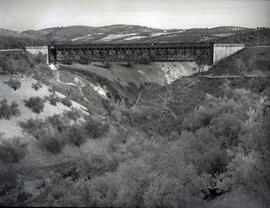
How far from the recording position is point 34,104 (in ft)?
72.6

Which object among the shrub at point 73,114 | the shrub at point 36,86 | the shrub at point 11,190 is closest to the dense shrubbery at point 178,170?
the shrub at point 11,190

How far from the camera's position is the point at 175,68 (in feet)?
211

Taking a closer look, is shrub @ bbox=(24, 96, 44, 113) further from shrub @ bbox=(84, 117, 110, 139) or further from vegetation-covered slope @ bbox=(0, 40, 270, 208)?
shrub @ bbox=(84, 117, 110, 139)

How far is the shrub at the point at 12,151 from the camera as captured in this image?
15594mm

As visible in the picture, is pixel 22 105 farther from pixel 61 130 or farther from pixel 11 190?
pixel 11 190

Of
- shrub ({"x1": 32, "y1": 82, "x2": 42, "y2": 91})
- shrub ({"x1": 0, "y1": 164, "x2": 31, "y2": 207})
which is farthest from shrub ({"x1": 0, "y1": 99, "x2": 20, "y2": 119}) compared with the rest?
shrub ({"x1": 0, "y1": 164, "x2": 31, "y2": 207})

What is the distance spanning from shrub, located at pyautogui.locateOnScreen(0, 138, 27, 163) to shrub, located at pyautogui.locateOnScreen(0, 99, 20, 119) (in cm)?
267

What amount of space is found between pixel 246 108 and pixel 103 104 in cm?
1875

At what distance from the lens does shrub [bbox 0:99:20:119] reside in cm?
1958

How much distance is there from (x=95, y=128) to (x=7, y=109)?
421 centimetres

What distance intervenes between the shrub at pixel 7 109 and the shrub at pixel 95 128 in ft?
10.6

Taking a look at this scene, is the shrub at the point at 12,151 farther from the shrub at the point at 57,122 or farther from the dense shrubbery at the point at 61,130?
the shrub at the point at 57,122

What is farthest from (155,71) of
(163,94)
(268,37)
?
(163,94)

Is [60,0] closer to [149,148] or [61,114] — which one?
[149,148]
